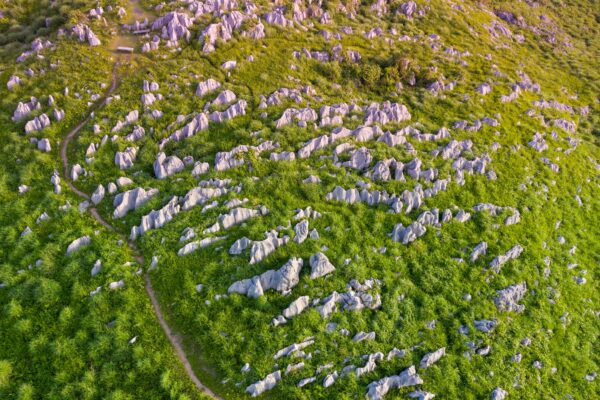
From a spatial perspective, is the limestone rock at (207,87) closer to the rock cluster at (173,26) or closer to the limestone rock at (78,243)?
the rock cluster at (173,26)

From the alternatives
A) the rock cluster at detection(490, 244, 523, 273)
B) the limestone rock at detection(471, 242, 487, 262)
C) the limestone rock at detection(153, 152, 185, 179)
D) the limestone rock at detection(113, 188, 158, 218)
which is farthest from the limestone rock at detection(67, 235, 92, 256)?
the rock cluster at detection(490, 244, 523, 273)

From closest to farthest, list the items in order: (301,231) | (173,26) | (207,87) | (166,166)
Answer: (301,231) < (166,166) < (207,87) < (173,26)

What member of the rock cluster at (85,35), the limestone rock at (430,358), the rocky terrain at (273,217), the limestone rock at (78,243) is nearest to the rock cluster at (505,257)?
the rocky terrain at (273,217)

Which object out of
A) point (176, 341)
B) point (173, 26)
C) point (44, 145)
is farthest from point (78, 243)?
point (173, 26)

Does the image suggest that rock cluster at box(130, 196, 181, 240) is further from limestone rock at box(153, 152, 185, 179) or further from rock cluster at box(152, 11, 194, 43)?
rock cluster at box(152, 11, 194, 43)

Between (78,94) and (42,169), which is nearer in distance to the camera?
(42,169)

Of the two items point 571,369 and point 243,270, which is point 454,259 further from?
point 243,270

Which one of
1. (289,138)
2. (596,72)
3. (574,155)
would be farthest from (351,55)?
(596,72)

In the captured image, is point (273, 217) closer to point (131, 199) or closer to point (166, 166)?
point (166, 166)
